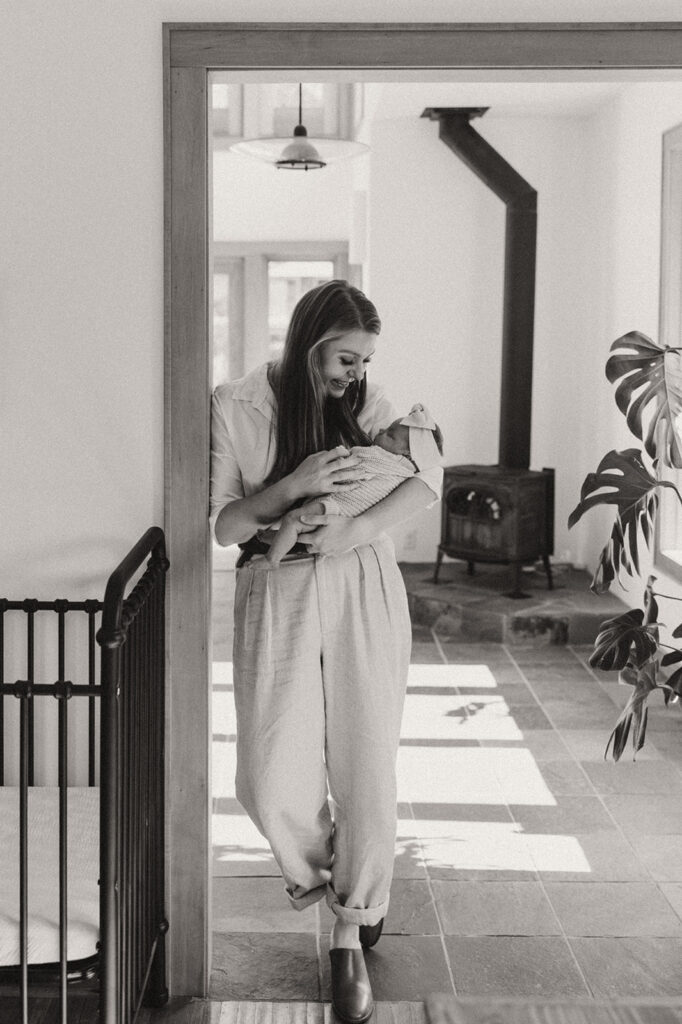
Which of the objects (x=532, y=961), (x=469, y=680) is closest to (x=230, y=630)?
(x=469, y=680)

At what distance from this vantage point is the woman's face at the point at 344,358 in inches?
92.7

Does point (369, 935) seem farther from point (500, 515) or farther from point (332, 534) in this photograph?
point (500, 515)

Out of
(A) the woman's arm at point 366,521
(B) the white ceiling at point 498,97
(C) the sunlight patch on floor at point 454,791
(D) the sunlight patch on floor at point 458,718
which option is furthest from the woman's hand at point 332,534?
(B) the white ceiling at point 498,97

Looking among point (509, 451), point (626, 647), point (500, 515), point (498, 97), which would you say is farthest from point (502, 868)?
point (498, 97)

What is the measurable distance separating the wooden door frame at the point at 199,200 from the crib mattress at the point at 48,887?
0.28 meters

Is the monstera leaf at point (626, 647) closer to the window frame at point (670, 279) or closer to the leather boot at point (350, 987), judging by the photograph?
the leather boot at point (350, 987)

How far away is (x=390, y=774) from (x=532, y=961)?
0.63 meters

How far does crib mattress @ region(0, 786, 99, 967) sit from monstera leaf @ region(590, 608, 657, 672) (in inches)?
53.1

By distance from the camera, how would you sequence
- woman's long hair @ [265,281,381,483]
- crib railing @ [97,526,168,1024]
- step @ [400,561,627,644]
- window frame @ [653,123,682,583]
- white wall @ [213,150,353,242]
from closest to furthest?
crib railing @ [97,526,168,1024], woman's long hair @ [265,281,381,483], window frame @ [653,123,682,583], step @ [400,561,627,644], white wall @ [213,150,353,242]

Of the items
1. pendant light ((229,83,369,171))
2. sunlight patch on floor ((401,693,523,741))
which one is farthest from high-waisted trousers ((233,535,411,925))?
pendant light ((229,83,369,171))

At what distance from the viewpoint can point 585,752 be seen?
14.0 feet

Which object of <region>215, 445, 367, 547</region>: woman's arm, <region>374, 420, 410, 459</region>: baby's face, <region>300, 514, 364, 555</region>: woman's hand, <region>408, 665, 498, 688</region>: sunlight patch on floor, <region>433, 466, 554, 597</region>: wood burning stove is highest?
<region>374, 420, 410, 459</region>: baby's face

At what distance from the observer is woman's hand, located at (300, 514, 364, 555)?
2.32 meters

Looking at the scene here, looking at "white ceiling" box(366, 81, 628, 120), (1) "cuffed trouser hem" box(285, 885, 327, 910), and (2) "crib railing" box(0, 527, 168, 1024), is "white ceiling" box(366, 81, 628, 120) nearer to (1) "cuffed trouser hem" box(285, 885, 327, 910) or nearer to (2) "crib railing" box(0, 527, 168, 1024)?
(2) "crib railing" box(0, 527, 168, 1024)
